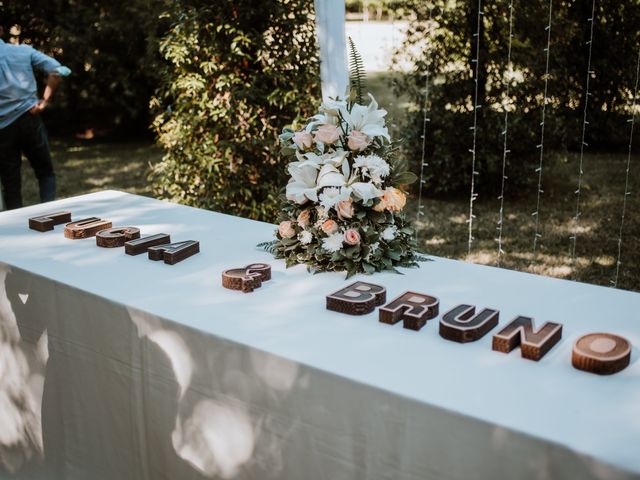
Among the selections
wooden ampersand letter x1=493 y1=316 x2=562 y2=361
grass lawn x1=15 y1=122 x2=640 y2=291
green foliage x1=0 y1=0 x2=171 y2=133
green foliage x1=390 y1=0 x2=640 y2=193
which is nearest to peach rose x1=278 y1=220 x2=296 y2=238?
wooden ampersand letter x1=493 y1=316 x2=562 y2=361

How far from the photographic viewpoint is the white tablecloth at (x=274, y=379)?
1.52 meters

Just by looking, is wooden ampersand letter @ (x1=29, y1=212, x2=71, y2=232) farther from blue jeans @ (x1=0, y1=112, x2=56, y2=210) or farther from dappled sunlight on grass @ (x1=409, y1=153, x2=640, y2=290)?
dappled sunlight on grass @ (x1=409, y1=153, x2=640, y2=290)

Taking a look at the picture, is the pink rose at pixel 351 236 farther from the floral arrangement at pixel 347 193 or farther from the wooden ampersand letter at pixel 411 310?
the wooden ampersand letter at pixel 411 310

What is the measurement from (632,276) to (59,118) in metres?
10.3

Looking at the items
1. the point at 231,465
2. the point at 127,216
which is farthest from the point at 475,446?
the point at 127,216

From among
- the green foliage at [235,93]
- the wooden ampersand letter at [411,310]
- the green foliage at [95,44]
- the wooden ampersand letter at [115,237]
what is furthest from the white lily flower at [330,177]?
the green foliage at [95,44]

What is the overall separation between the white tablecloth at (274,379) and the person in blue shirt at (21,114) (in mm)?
3000

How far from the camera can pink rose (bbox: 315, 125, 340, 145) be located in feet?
7.61

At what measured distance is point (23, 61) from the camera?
5.45 metres

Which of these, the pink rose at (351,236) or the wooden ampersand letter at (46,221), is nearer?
the pink rose at (351,236)

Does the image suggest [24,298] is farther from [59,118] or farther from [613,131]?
[59,118]

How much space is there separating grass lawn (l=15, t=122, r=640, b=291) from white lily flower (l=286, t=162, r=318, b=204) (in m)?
3.29

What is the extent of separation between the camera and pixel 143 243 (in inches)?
107

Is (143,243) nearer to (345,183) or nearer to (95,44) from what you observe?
(345,183)
